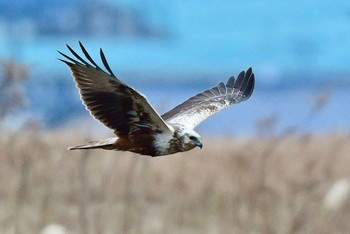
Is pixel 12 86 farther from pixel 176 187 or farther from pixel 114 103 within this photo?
pixel 176 187

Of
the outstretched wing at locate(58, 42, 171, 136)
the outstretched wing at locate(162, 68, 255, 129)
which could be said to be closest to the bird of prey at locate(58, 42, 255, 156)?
the outstretched wing at locate(58, 42, 171, 136)

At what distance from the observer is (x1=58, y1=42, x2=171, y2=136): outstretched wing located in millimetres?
4316

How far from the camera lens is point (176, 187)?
7.52 metres

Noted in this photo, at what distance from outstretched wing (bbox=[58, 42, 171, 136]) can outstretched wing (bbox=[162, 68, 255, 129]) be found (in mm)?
A: 444

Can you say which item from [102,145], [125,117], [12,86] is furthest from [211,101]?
[102,145]

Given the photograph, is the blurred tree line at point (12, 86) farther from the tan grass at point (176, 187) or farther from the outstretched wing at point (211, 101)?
the outstretched wing at point (211, 101)

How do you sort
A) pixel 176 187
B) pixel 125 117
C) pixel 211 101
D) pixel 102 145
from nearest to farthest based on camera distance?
pixel 102 145 < pixel 125 117 < pixel 211 101 < pixel 176 187

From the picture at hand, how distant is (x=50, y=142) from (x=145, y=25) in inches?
1352

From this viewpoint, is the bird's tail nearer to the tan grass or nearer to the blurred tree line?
the tan grass

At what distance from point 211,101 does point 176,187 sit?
2.00 meters

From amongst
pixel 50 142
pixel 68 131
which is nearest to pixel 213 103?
pixel 50 142

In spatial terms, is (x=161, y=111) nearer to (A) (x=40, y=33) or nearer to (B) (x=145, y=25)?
(A) (x=40, y=33)

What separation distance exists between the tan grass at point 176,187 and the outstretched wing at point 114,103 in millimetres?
583

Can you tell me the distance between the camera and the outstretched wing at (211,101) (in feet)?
16.8
